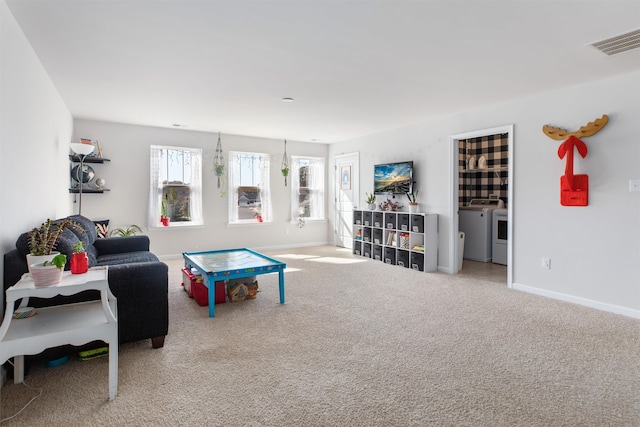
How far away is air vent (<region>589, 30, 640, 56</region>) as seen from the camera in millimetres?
2632

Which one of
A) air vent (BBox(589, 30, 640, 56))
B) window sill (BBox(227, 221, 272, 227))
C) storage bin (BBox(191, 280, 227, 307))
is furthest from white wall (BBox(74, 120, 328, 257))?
air vent (BBox(589, 30, 640, 56))

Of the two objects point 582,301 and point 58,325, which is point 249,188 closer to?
point 58,325

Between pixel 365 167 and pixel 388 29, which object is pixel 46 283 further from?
pixel 365 167

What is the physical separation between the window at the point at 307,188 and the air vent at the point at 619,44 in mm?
5467

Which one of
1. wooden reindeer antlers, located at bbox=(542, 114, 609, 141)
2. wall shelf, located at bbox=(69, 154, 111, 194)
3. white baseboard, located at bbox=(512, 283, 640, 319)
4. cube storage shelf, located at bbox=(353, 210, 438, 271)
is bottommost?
white baseboard, located at bbox=(512, 283, 640, 319)

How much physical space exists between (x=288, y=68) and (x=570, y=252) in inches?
139

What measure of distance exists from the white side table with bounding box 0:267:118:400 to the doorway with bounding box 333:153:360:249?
5446 mm

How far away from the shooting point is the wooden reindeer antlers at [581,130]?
3.55 metres

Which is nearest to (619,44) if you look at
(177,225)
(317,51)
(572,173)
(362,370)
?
(572,173)

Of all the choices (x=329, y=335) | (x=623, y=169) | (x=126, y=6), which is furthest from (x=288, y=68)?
(x=623, y=169)

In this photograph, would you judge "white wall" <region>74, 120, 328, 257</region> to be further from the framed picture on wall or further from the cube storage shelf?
the cube storage shelf

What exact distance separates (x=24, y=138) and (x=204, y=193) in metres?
3.86

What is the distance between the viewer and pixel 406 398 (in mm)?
2031

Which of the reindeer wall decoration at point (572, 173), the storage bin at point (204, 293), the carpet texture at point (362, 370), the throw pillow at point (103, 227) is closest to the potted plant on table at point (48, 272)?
the carpet texture at point (362, 370)
